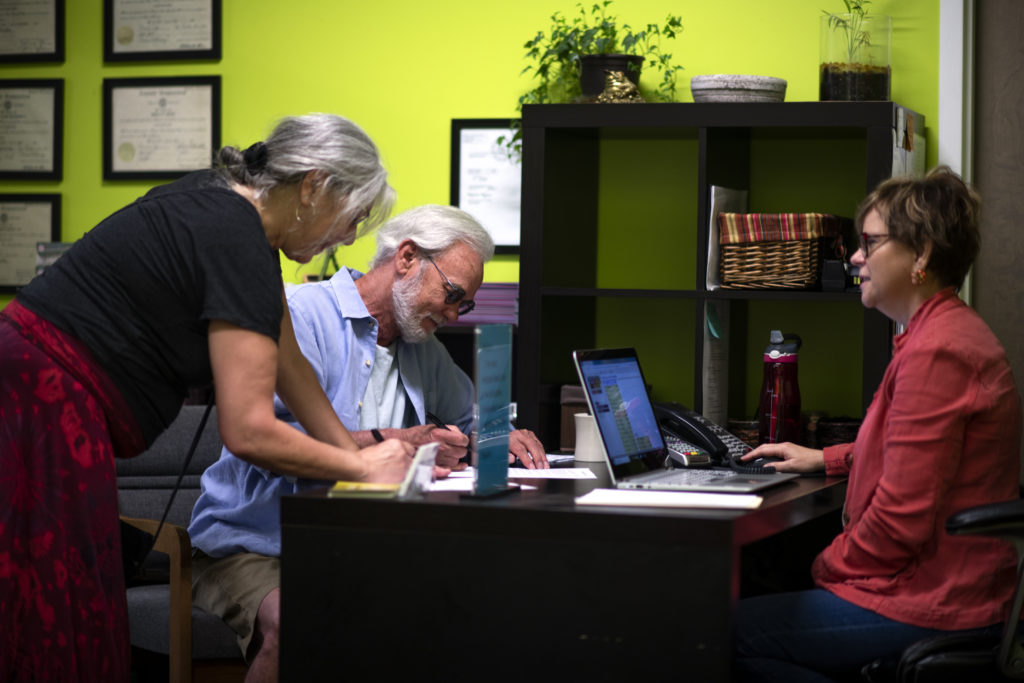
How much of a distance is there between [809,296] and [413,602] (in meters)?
1.58

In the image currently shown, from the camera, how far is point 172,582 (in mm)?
2537

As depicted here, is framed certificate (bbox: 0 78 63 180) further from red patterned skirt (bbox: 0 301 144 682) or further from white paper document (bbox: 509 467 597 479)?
white paper document (bbox: 509 467 597 479)

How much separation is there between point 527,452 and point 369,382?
39 cm

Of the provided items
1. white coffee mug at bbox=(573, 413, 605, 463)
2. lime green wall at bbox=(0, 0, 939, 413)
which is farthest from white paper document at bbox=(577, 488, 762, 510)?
lime green wall at bbox=(0, 0, 939, 413)

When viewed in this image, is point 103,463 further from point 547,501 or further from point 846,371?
point 846,371

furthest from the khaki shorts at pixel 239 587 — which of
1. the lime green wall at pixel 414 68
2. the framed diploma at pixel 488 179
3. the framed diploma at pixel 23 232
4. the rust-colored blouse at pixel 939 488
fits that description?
the framed diploma at pixel 23 232

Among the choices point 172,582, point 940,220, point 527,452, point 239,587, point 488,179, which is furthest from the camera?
point 488,179

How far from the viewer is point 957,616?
78.0 inches

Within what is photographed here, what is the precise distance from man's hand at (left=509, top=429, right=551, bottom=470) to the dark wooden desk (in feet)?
2.07

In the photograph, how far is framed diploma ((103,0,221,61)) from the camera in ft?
12.7

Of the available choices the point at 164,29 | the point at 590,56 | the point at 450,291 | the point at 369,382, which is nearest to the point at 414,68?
the point at 590,56

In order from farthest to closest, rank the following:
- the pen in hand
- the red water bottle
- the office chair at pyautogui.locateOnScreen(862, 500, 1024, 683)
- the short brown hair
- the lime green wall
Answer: the lime green wall, the red water bottle, the pen in hand, the short brown hair, the office chair at pyautogui.locateOnScreen(862, 500, 1024, 683)

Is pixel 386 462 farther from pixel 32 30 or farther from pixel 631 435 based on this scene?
pixel 32 30

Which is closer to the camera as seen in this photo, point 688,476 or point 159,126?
point 688,476
